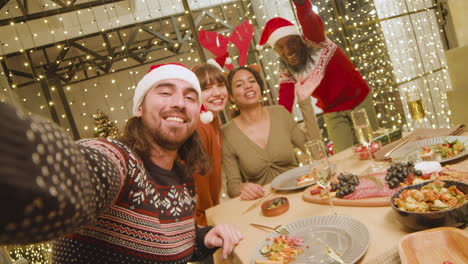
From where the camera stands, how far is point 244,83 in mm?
2297

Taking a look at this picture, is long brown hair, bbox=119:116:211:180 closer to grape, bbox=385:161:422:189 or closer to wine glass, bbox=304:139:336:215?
wine glass, bbox=304:139:336:215

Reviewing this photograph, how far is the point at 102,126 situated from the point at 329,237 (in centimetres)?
676

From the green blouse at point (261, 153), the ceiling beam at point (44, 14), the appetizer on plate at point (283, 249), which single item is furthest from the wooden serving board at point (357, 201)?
the ceiling beam at point (44, 14)

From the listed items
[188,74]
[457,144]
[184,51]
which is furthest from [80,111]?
[457,144]

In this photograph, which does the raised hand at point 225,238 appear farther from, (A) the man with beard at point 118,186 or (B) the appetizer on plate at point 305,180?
(B) the appetizer on plate at point 305,180

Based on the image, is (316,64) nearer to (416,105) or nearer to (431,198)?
(416,105)

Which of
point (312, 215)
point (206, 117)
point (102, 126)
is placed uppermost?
point (102, 126)

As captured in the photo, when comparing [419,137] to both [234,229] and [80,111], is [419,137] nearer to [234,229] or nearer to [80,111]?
[234,229]

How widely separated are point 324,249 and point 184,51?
762 centimetres

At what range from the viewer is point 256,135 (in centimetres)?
224

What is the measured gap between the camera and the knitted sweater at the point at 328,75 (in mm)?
2836

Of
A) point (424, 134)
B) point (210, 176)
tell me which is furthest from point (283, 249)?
point (210, 176)

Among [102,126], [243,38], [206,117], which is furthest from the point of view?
[102,126]

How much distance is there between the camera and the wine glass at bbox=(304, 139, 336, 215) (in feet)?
3.47
